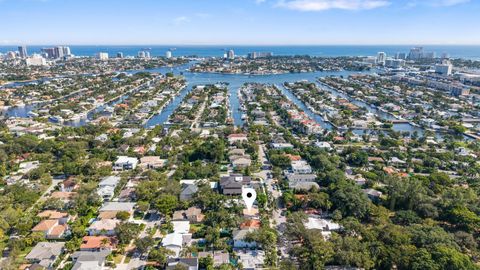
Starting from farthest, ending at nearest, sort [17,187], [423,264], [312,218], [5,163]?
[5,163], [17,187], [312,218], [423,264]

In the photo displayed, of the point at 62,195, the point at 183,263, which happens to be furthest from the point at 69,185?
the point at 183,263

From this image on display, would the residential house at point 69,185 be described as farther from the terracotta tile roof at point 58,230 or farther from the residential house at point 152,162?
the residential house at point 152,162

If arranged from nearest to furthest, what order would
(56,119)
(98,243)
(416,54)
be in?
(98,243) < (56,119) < (416,54)

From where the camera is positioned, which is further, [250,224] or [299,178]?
[299,178]

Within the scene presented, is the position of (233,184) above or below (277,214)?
above

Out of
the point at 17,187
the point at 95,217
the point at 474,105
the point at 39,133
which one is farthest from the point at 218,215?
the point at 474,105

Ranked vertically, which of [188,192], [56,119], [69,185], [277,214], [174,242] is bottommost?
[277,214]

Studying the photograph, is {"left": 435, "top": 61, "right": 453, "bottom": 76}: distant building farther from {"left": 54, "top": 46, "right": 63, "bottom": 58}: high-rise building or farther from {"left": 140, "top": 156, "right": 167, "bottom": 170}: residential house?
{"left": 54, "top": 46, "right": 63, "bottom": 58}: high-rise building

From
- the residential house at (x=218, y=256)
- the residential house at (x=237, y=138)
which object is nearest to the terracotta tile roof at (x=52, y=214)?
the residential house at (x=218, y=256)

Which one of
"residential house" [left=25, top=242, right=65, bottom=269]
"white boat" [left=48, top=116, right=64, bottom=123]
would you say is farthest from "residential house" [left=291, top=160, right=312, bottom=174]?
"white boat" [left=48, top=116, right=64, bottom=123]

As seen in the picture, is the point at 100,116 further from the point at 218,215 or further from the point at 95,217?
the point at 218,215

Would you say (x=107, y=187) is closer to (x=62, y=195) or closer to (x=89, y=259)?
(x=62, y=195)
